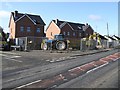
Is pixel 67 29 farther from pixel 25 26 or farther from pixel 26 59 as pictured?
pixel 26 59

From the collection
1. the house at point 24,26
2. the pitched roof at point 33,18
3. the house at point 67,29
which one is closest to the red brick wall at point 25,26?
the house at point 24,26

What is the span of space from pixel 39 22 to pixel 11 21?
714 cm

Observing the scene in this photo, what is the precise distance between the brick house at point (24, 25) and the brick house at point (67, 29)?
31.9 feet

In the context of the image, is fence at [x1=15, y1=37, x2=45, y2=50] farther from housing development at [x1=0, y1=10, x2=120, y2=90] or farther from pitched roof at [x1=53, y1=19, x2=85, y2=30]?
pitched roof at [x1=53, y1=19, x2=85, y2=30]

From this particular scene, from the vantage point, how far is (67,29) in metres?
75.3

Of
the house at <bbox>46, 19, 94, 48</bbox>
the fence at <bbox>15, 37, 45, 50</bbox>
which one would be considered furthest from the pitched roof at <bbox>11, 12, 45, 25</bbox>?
the fence at <bbox>15, 37, 45, 50</bbox>

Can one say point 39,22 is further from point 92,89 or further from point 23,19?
point 92,89

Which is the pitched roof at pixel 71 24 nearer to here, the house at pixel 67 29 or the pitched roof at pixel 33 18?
the house at pixel 67 29

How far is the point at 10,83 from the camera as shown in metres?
12.6

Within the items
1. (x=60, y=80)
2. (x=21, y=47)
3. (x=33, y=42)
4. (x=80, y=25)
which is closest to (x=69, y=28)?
(x=80, y=25)

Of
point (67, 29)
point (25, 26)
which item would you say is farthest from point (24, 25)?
point (67, 29)

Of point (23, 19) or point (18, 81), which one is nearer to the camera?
point (18, 81)

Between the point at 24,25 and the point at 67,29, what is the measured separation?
1852 centimetres

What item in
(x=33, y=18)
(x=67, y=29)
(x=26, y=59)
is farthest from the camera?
(x=67, y=29)
